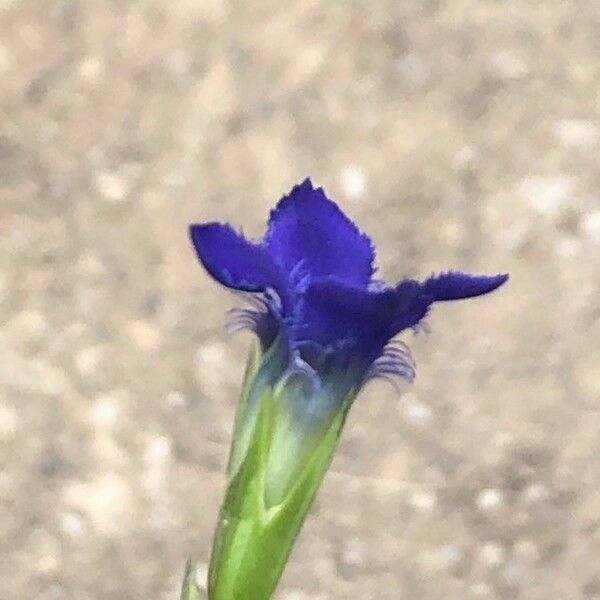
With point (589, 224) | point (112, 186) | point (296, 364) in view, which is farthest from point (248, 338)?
point (296, 364)

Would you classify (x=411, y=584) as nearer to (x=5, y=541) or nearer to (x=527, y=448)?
(x=527, y=448)

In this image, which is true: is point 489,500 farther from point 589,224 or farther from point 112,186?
point 112,186

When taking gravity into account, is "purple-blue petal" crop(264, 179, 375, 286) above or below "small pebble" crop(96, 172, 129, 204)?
below

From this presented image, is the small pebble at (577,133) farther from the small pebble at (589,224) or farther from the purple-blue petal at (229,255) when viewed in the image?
the purple-blue petal at (229,255)

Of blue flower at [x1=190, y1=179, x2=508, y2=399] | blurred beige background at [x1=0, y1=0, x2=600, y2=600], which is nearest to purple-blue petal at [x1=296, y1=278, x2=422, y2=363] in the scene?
blue flower at [x1=190, y1=179, x2=508, y2=399]

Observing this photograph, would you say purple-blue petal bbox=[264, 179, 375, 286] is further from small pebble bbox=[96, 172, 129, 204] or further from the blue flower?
small pebble bbox=[96, 172, 129, 204]

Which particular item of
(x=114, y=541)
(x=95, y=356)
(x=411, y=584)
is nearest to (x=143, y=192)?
(x=95, y=356)

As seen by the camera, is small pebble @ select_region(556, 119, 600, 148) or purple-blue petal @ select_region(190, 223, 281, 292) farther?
small pebble @ select_region(556, 119, 600, 148)
